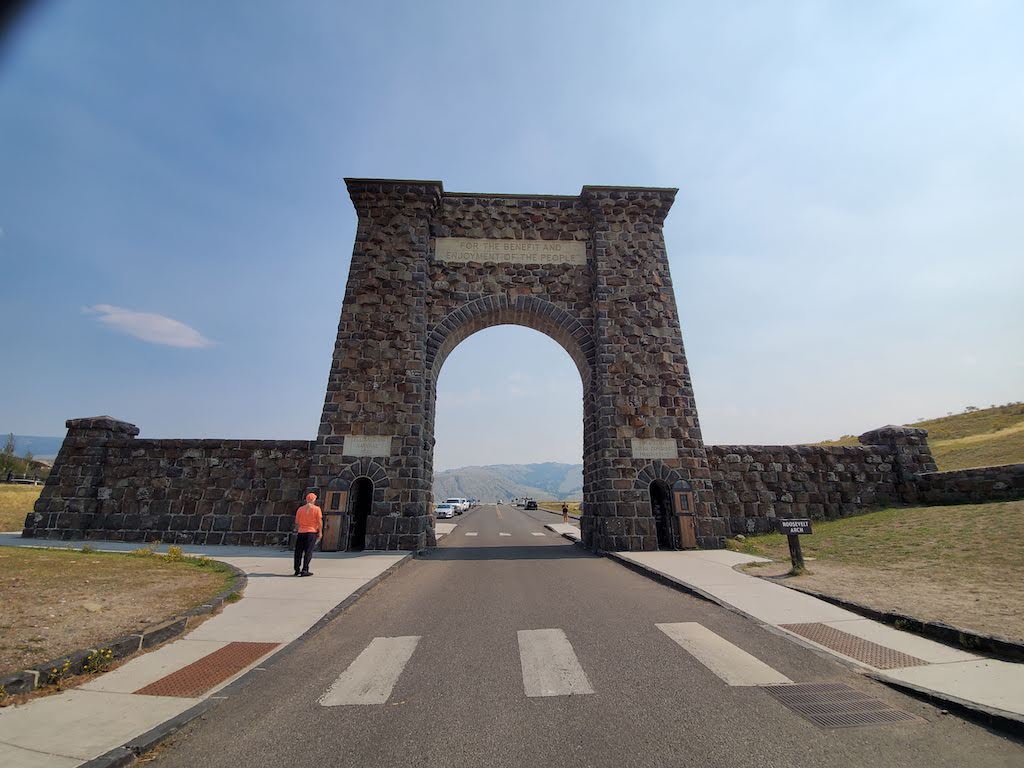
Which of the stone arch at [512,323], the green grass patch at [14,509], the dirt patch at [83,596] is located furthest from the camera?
the green grass patch at [14,509]

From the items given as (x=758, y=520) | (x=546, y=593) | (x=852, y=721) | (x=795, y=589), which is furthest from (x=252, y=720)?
(x=758, y=520)

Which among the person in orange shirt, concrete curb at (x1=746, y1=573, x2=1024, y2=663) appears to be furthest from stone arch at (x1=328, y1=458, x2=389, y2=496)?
concrete curb at (x1=746, y1=573, x2=1024, y2=663)

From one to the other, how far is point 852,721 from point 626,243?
50.0 ft

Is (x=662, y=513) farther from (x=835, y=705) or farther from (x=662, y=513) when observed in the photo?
(x=835, y=705)

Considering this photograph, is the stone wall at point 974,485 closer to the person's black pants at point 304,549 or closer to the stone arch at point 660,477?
the stone arch at point 660,477

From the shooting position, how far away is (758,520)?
1517 cm

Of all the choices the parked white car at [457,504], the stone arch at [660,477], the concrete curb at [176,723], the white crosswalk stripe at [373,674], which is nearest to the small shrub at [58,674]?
the concrete curb at [176,723]

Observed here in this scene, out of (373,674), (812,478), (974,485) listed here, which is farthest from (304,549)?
(974,485)

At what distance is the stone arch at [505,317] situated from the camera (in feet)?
52.3

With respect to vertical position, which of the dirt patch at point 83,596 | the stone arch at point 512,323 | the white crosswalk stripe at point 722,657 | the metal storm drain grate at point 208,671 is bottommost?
the white crosswalk stripe at point 722,657

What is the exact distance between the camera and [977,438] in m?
25.7

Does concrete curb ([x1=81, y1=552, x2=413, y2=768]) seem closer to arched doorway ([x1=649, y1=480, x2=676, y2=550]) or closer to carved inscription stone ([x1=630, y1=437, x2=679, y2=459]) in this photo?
carved inscription stone ([x1=630, y1=437, x2=679, y2=459])

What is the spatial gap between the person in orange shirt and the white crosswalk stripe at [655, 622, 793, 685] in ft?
23.1

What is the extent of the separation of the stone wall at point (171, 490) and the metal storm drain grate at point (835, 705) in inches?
540
